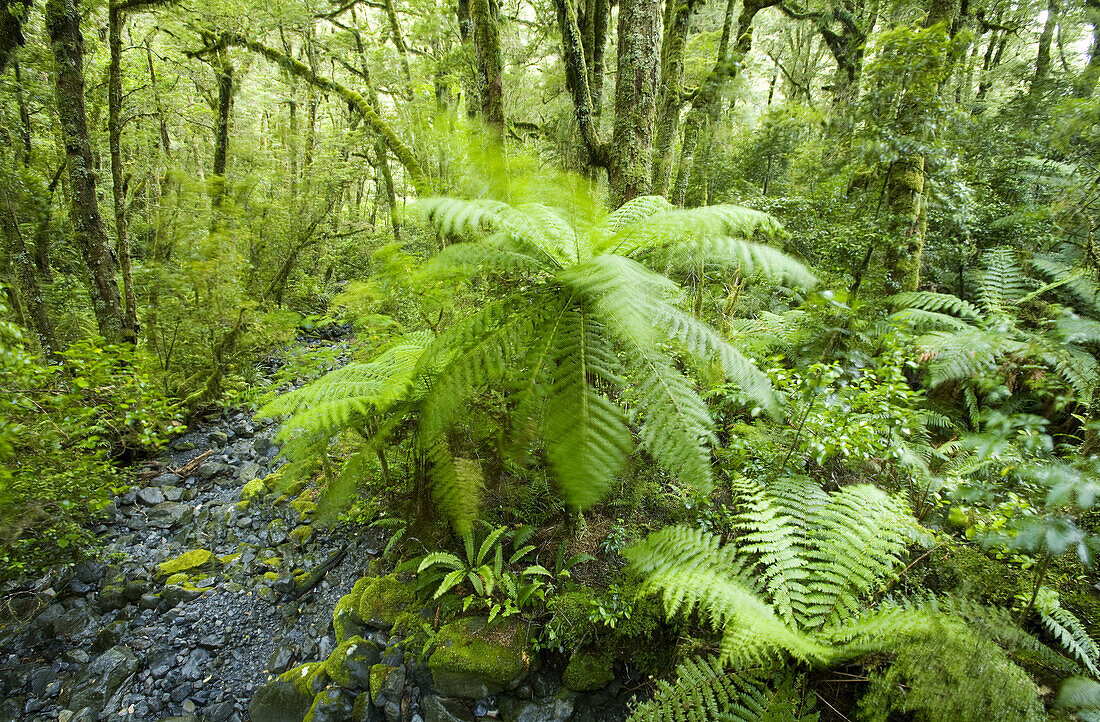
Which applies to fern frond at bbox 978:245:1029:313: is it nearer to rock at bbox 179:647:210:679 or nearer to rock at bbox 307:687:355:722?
rock at bbox 307:687:355:722

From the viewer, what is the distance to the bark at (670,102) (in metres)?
4.02

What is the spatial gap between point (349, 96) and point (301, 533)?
5.77 metres

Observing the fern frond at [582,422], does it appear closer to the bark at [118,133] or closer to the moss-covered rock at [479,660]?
the moss-covered rock at [479,660]

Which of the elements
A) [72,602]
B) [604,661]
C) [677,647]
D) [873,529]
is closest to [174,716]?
[72,602]

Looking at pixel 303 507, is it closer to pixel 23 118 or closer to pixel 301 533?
pixel 301 533

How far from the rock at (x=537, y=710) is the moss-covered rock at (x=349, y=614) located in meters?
1.21

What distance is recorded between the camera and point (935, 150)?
12.8 ft

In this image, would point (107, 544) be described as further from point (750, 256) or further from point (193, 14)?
point (193, 14)

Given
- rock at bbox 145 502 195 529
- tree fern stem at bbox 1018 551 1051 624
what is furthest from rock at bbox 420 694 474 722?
rock at bbox 145 502 195 529

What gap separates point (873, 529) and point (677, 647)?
3.77 feet

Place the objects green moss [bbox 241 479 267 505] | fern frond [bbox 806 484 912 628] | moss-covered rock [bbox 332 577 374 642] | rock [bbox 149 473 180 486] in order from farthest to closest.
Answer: rock [bbox 149 473 180 486] → green moss [bbox 241 479 267 505] → moss-covered rock [bbox 332 577 374 642] → fern frond [bbox 806 484 912 628]

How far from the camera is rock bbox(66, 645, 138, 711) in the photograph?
120 inches

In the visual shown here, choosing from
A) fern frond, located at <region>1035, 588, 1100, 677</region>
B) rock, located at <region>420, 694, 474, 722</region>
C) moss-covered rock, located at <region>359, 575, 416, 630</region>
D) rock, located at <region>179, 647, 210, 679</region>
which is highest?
fern frond, located at <region>1035, 588, 1100, 677</region>

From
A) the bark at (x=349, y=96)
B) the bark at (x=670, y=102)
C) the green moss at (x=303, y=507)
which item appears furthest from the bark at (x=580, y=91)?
the green moss at (x=303, y=507)
